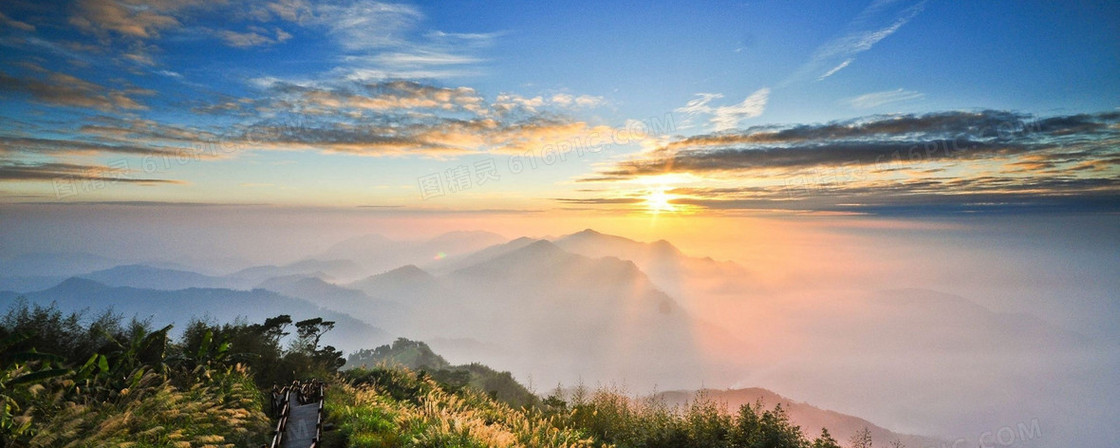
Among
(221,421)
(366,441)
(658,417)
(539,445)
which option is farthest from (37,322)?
(658,417)

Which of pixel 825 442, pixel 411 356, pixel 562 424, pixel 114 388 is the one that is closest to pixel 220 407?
pixel 114 388

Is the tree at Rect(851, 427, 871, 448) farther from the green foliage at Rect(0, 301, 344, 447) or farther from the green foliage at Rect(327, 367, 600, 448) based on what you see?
the green foliage at Rect(0, 301, 344, 447)

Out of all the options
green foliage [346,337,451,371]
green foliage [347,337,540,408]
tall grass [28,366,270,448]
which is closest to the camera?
tall grass [28,366,270,448]

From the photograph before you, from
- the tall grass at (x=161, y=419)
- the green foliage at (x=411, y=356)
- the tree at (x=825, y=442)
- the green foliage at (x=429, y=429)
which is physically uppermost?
the tall grass at (x=161, y=419)

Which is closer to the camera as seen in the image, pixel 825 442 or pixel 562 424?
pixel 825 442

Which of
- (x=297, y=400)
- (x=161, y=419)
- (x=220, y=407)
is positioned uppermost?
(x=161, y=419)

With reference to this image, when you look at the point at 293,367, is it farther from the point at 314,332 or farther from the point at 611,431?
the point at 611,431

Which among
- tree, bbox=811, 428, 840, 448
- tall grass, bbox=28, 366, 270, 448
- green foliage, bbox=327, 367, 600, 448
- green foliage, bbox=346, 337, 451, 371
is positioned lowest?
green foliage, bbox=346, 337, 451, 371

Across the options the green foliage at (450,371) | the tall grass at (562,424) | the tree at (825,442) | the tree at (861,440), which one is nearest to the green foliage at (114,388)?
the tall grass at (562,424)

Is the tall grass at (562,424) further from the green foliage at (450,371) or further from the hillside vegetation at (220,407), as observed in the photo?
the green foliage at (450,371)

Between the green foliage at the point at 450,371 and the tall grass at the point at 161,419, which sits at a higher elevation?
the tall grass at the point at 161,419

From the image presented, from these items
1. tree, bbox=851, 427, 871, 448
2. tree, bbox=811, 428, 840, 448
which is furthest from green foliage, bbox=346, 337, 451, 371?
tree, bbox=851, 427, 871, 448

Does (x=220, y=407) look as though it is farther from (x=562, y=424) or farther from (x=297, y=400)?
(x=562, y=424)

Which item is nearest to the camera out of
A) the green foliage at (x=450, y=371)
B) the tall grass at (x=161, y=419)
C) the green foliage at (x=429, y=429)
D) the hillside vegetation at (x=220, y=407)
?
the tall grass at (x=161, y=419)
